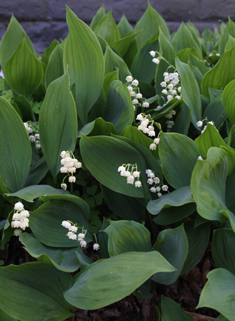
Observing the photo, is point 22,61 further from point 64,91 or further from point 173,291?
point 173,291

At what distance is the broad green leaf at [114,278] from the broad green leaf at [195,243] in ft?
0.84

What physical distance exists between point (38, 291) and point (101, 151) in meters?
0.40

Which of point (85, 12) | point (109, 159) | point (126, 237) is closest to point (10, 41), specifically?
point (109, 159)

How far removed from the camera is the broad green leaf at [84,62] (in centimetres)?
101

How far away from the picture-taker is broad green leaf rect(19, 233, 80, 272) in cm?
81

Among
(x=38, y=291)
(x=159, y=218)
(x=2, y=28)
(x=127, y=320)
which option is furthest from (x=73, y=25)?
(x=2, y=28)

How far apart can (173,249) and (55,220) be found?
33 cm

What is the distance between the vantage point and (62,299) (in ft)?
2.77

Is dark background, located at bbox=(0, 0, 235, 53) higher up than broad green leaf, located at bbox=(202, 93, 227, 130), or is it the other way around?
broad green leaf, located at bbox=(202, 93, 227, 130)

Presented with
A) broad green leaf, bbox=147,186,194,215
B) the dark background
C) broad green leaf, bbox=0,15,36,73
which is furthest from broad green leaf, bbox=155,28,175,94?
the dark background

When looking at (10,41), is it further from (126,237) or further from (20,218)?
(126,237)

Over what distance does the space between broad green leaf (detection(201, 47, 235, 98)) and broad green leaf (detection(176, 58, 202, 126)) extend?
0.52ft

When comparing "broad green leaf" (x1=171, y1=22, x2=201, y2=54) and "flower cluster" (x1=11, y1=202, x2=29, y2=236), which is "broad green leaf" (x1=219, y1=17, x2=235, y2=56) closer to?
"broad green leaf" (x1=171, y1=22, x2=201, y2=54)

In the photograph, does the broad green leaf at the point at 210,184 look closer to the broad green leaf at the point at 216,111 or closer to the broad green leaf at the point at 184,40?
the broad green leaf at the point at 216,111
